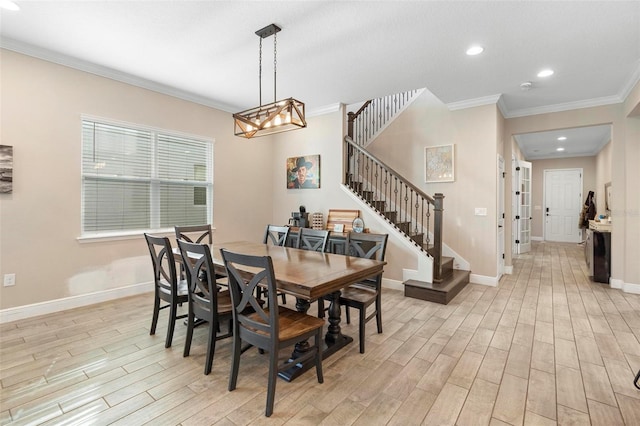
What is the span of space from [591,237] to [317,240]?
474cm

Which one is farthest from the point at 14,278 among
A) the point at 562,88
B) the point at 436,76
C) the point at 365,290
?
the point at 562,88

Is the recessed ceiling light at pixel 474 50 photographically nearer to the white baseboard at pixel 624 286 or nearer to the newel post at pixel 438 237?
the newel post at pixel 438 237

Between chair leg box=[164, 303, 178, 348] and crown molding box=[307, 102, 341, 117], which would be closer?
chair leg box=[164, 303, 178, 348]

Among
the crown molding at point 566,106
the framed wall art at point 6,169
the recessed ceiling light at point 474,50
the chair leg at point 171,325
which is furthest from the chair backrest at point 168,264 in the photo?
the crown molding at point 566,106

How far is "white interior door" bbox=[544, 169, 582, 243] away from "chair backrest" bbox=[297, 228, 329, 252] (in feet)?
31.7

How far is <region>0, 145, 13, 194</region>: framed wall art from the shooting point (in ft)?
10.4

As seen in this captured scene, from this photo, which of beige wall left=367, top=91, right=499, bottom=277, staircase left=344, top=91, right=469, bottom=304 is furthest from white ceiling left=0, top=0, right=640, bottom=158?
staircase left=344, top=91, right=469, bottom=304

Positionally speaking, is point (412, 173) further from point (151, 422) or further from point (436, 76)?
point (151, 422)

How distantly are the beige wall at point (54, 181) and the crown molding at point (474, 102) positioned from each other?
449 centimetres

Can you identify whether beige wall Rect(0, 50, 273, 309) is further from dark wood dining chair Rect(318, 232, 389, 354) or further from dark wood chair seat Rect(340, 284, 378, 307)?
dark wood chair seat Rect(340, 284, 378, 307)

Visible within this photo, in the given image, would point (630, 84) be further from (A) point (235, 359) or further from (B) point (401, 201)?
(A) point (235, 359)

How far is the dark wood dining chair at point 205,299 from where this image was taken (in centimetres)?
223

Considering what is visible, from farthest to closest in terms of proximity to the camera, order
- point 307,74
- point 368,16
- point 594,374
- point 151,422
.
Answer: point 307,74
point 368,16
point 594,374
point 151,422

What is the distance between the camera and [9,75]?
3213 mm
